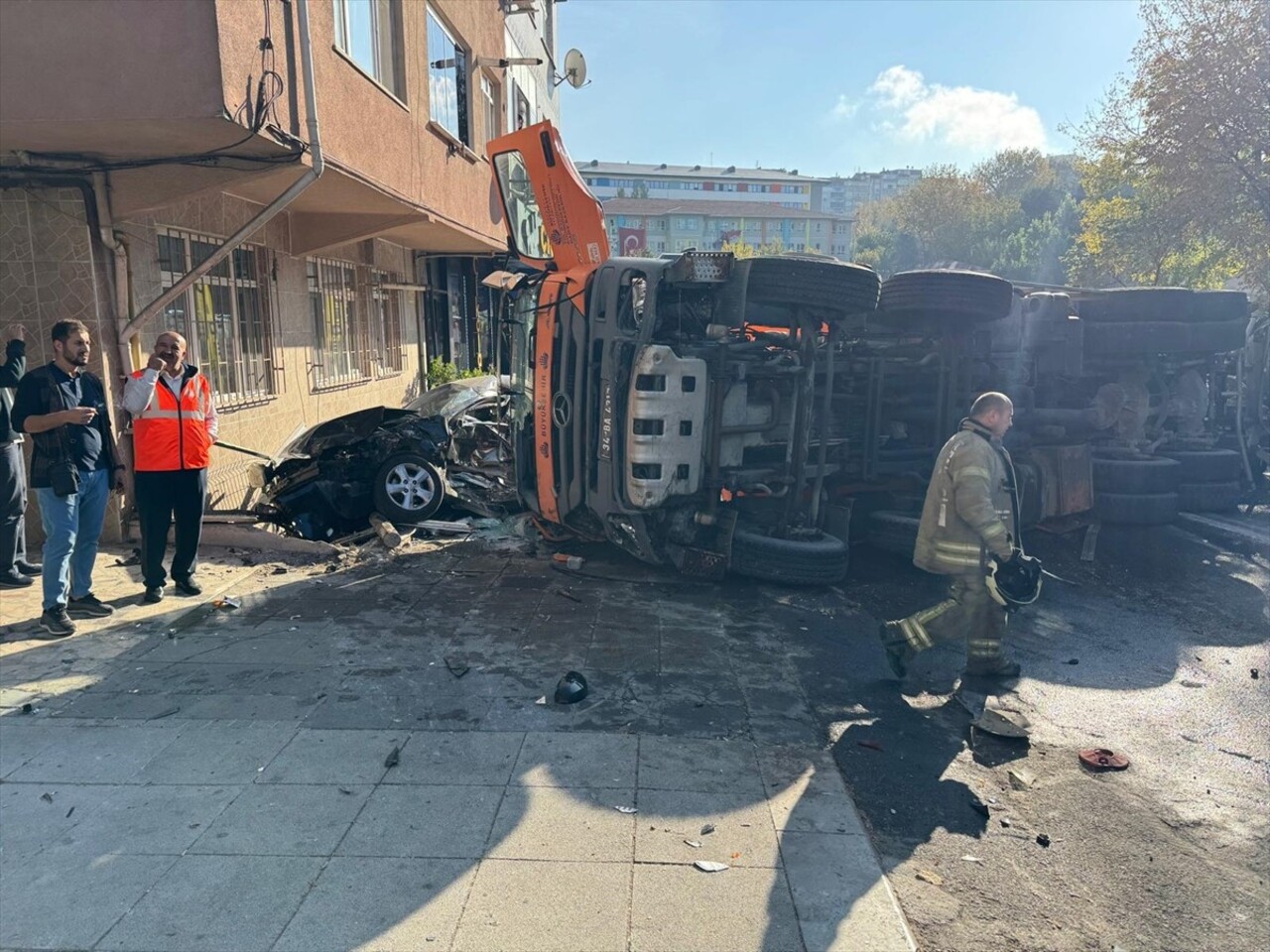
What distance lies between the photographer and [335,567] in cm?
707

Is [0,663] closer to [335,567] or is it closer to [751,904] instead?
[335,567]

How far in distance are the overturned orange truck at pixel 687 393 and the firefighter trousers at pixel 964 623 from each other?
51.0 inches

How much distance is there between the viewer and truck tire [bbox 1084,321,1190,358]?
7652 millimetres

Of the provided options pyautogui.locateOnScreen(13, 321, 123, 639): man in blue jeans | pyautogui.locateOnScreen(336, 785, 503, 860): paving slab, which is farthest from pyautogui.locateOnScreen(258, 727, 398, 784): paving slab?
pyautogui.locateOnScreen(13, 321, 123, 639): man in blue jeans

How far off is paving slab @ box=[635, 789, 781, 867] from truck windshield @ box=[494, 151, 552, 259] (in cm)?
462

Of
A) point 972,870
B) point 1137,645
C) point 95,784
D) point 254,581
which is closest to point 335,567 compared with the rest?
point 254,581

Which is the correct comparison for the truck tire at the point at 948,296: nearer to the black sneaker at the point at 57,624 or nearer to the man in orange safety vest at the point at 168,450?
the man in orange safety vest at the point at 168,450

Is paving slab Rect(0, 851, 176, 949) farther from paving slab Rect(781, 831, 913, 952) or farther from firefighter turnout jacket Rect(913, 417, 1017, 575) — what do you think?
firefighter turnout jacket Rect(913, 417, 1017, 575)

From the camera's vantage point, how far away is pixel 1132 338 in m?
7.66

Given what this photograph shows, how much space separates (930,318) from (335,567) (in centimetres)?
525

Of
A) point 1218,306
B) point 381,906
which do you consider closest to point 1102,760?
point 381,906

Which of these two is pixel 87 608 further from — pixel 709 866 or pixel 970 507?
pixel 970 507

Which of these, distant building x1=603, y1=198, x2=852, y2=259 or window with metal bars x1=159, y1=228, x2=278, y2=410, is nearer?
window with metal bars x1=159, y1=228, x2=278, y2=410

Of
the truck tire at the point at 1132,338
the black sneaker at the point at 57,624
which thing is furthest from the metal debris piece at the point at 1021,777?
the black sneaker at the point at 57,624
